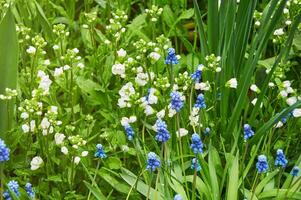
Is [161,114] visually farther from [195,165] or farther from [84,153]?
[195,165]

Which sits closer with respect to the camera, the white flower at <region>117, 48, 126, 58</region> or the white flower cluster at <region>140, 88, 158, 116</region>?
the white flower cluster at <region>140, 88, 158, 116</region>

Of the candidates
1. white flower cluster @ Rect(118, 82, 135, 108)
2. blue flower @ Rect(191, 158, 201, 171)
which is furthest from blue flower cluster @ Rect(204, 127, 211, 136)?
white flower cluster @ Rect(118, 82, 135, 108)

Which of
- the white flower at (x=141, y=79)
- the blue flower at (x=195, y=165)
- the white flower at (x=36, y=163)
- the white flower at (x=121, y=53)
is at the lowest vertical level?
the white flower at (x=36, y=163)

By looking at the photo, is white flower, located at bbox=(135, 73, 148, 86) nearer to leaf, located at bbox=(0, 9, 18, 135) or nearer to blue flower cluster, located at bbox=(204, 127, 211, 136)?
blue flower cluster, located at bbox=(204, 127, 211, 136)

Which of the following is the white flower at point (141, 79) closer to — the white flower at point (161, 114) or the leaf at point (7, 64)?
the white flower at point (161, 114)

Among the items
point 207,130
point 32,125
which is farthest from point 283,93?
point 32,125

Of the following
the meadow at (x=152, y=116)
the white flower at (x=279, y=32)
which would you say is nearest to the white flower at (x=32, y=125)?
the meadow at (x=152, y=116)

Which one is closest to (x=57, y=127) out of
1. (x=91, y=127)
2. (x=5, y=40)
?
(x=91, y=127)

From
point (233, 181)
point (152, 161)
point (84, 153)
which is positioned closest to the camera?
point (152, 161)
